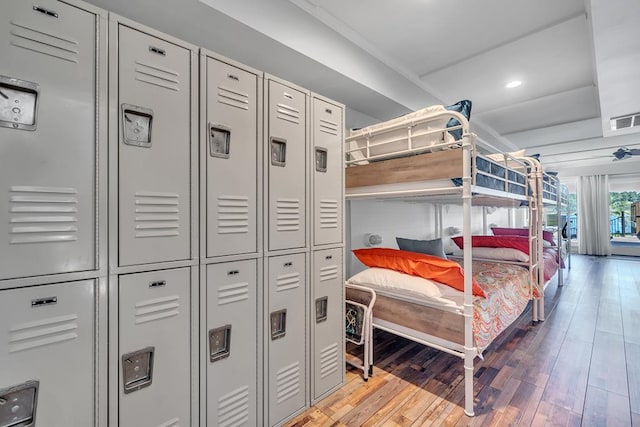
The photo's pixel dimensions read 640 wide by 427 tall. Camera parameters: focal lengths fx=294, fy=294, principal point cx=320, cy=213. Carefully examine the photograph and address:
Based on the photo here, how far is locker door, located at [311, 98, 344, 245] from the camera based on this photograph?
1.86m

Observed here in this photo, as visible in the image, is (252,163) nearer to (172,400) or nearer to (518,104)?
(172,400)

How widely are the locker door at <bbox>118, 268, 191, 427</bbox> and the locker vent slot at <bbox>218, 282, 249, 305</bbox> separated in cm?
16

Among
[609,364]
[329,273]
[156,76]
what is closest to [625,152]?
[609,364]

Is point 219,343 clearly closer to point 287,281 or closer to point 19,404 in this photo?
point 287,281

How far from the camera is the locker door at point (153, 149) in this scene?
114 centimetres

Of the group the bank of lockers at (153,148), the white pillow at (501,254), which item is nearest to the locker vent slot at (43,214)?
the bank of lockers at (153,148)

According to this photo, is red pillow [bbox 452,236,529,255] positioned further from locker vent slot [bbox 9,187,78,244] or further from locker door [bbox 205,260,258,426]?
locker vent slot [bbox 9,187,78,244]

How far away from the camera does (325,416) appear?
1710mm

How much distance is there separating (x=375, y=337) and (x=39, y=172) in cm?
270

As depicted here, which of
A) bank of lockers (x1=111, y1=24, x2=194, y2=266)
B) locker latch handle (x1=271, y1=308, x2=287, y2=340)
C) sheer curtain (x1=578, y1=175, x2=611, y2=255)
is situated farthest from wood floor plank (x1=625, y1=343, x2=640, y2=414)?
sheer curtain (x1=578, y1=175, x2=611, y2=255)

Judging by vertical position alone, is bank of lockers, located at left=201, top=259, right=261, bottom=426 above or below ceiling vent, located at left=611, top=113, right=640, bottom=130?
A: below

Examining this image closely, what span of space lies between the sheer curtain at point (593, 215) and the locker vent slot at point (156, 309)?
9697 millimetres

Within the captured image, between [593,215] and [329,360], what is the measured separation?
8.85 metres

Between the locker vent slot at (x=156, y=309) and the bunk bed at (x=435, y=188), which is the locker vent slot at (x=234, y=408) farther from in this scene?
the bunk bed at (x=435, y=188)
